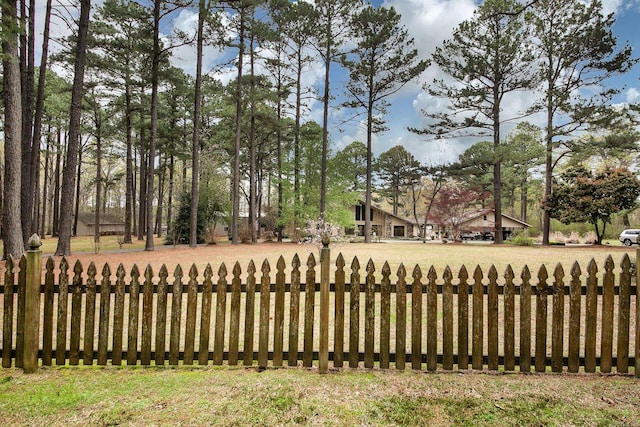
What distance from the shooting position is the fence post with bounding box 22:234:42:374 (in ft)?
11.3

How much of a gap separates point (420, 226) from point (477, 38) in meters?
24.8

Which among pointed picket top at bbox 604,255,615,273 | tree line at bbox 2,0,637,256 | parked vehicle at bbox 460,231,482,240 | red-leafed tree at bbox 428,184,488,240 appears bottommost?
parked vehicle at bbox 460,231,482,240

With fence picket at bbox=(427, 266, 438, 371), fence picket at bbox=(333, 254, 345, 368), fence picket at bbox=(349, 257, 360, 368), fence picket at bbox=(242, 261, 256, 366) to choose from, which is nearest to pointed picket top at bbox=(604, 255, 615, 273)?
fence picket at bbox=(427, 266, 438, 371)

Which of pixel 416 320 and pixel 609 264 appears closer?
pixel 609 264

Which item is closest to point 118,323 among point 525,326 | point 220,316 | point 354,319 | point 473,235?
point 220,316

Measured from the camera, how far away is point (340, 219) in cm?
2802

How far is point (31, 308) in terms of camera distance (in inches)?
137

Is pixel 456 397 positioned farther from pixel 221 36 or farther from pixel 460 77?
pixel 460 77

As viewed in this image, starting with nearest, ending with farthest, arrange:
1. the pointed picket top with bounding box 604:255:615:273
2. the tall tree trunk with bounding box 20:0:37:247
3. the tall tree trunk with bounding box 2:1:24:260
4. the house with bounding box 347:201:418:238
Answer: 1. the pointed picket top with bounding box 604:255:615:273
2. the tall tree trunk with bounding box 2:1:24:260
3. the tall tree trunk with bounding box 20:0:37:247
4. the house with bounding box 347:201:418:238

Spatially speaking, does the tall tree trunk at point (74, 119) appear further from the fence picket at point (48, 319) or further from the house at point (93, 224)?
the house at point (93, 224)

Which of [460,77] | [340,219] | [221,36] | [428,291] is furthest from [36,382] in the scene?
Result: [460,77]

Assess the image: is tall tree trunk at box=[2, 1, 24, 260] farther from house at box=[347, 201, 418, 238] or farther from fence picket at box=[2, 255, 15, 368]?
house at box=[347, 201, 418, 238]

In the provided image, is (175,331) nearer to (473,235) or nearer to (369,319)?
(369,319)

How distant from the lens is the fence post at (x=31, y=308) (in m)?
3.46
